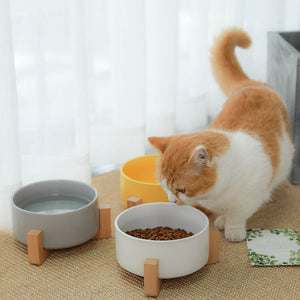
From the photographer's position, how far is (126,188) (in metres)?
1.45

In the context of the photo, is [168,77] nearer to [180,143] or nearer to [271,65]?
[271,65]

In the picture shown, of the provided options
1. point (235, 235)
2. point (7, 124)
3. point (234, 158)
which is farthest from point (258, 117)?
point (7, 124)

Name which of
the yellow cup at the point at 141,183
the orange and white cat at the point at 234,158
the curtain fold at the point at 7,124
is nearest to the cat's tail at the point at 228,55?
the orange and white cat at the point at 234,158

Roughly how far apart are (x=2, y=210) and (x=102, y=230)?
1.01ft

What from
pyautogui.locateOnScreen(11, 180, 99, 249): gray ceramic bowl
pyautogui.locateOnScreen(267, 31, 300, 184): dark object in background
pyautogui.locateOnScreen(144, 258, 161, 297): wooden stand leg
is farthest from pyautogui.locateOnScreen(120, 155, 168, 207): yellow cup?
pyautogui.locateOnScreen(267, 31, 300, 184): dark object in background

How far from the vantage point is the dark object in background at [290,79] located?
155 cm

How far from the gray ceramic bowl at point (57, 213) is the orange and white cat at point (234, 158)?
229 millimetres

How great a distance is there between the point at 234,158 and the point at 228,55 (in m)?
0.61

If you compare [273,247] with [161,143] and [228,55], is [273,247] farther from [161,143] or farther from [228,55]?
[228,55]

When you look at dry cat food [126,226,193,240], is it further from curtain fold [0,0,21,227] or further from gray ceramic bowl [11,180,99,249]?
curtain fold [0,0,21,227]

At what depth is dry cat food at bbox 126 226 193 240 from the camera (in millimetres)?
1190

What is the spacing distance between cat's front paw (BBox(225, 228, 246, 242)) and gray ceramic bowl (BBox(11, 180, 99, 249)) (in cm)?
36

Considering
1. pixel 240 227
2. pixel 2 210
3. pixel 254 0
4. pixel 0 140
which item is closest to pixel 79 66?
pixel 0 140

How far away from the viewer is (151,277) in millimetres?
1057
